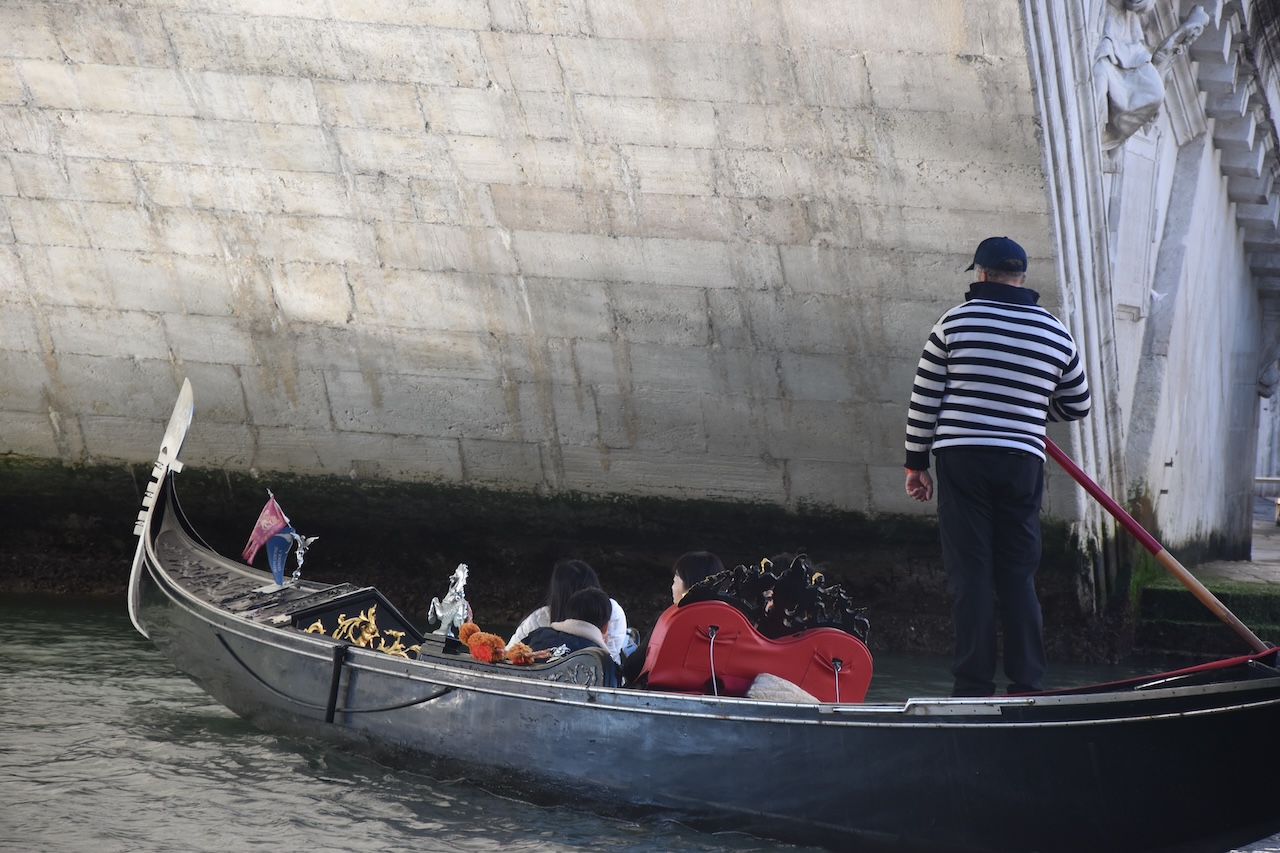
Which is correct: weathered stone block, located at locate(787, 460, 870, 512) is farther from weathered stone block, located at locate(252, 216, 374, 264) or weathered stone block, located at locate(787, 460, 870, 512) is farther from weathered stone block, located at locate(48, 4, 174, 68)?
weathered stone block, located at locate(48, 4, 174, 68)

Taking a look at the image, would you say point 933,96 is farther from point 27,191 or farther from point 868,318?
point 27,191

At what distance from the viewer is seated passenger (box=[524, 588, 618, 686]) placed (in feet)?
10.6

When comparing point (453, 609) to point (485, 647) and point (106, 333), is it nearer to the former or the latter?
point (485, 647)

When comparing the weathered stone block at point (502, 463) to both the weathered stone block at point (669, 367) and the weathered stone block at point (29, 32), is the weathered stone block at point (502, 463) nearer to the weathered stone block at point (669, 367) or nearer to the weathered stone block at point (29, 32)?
the weathered stone block at point (669, 367)

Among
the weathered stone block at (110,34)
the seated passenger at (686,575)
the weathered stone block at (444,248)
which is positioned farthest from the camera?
the weathered stone block at (444,248)

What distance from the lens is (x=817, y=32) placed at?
162 inches

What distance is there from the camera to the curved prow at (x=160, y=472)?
4.17 metres

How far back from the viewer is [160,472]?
4.39 metres

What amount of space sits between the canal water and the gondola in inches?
A: 2.3

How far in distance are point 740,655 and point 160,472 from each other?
89.0 inches

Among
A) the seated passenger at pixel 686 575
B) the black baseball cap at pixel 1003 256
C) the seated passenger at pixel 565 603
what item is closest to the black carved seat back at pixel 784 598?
the seated passenger at pixel 686 575

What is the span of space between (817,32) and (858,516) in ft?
6.19

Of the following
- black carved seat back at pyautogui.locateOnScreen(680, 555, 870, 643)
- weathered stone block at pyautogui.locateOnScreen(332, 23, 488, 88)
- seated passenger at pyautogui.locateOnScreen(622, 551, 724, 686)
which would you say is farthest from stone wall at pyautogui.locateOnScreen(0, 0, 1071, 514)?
black carved seat back at pyautogui.locateOnScreen(680, 555, 870, 643)

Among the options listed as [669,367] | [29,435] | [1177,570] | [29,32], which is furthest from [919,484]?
[29,435]
